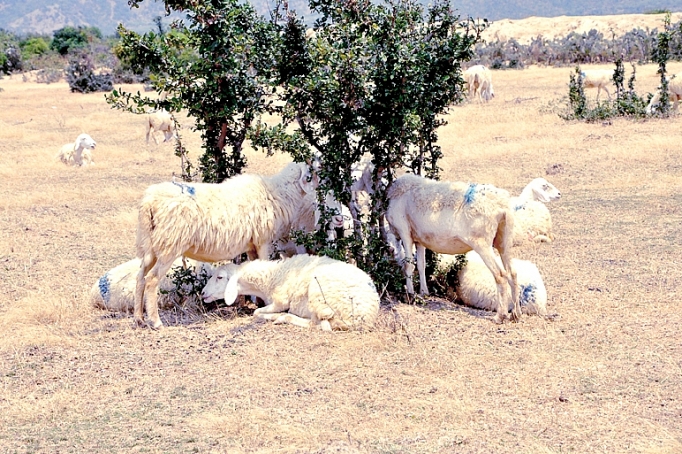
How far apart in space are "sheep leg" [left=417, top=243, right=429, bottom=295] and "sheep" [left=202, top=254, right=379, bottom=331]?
109 cm

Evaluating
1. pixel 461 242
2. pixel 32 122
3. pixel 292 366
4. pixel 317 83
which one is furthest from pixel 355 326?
pixel 32 122

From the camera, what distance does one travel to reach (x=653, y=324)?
24.7 feet

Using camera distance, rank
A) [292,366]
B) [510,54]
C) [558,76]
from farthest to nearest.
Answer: [510,54], [558,76], [292,366]

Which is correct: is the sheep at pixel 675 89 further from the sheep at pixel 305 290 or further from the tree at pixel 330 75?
the sheep at pixel 305 290

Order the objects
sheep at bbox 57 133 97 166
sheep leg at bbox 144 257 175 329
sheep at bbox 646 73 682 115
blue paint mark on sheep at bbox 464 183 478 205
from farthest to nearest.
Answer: sheep at bbox 646 73 682 115 < sheep at bbox 57 133 97 166 < blue paint mark on sheep at bbox 464 183 478 205 < sheep leg at bbox 144 257 175 329

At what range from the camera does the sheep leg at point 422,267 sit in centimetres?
859

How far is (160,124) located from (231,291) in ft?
44.3

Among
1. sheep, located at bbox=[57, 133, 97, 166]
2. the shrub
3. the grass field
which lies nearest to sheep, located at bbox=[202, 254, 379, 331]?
the grass field

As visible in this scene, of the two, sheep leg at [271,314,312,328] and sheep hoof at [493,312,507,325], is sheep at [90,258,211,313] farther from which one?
sheep hoof at [493,312,507,325]

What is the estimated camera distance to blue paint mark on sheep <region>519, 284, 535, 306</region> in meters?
8.11

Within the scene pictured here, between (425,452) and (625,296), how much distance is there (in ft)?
13.6

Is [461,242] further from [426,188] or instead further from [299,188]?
[299,188]

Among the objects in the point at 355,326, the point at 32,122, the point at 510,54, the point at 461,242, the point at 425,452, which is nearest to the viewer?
the point at 425,452

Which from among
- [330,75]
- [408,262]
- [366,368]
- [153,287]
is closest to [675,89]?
[408,262]
